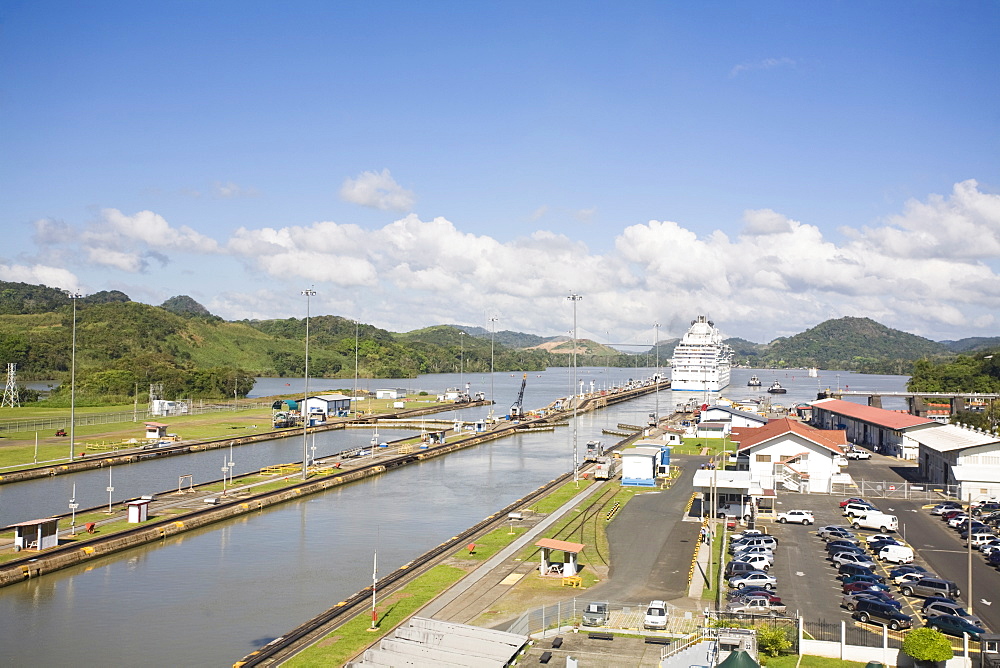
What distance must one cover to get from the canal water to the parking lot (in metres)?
14.4

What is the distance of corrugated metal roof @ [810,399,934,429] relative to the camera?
62.0 m

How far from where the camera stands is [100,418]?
8100 cm

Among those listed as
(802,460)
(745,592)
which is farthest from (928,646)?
(802,460)

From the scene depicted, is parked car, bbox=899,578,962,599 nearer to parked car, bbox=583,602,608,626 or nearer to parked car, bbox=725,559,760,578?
parked car, bbox=725,559,760,578

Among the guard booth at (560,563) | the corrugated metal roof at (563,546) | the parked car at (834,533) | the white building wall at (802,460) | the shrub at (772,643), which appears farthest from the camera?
the white building wall at (802,460)

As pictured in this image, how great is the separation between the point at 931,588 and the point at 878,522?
1088cm

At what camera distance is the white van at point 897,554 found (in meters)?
29.1

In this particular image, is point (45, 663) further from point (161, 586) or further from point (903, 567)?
point (903, 567)

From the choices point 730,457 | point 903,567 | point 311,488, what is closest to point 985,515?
point 903,567

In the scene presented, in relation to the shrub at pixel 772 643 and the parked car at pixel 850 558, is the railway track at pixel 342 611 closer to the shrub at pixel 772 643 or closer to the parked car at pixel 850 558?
the shrub at pixel 772 643

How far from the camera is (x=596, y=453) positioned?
6425cm

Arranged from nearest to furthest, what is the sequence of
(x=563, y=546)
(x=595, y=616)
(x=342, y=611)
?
(x=595, y=616)
(x=342, y=611)
(x=563, y=546)

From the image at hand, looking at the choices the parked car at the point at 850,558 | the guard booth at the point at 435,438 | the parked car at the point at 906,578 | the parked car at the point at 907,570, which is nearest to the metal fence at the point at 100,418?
the guard booth at the point at 435,438

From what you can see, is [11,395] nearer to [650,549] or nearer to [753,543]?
[650,549]
